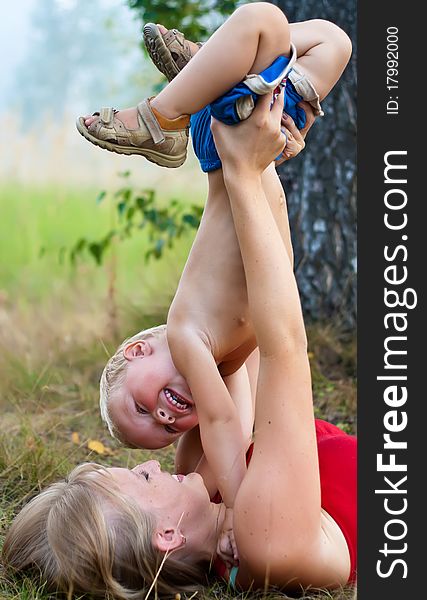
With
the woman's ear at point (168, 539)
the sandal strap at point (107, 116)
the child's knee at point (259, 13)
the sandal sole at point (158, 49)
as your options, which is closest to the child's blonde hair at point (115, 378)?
the woman's ear at point (168, 539)

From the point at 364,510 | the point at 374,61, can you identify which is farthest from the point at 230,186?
the point at 364,510

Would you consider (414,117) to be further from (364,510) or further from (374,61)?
(364,510)

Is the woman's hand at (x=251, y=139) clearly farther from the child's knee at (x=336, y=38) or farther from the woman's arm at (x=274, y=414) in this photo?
the child's knee at (x=336, y=38)

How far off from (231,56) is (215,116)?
0.53ft

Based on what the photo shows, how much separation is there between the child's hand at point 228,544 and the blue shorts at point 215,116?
0.87 metres

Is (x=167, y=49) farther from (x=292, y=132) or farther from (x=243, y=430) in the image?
(x=243, y=430)

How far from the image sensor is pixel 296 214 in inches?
161

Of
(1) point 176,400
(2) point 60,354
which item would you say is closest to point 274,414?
A: (1) point 176,400

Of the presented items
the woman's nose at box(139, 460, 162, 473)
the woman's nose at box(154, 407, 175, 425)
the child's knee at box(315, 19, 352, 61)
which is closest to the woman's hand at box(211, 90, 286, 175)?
the child's knee at box(315, 19, 352, 61)

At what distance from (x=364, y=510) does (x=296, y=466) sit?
0.27 m

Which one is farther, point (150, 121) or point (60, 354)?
point (60, 354)

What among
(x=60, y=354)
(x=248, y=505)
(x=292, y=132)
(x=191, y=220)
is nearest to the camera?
(x=248, y=505)

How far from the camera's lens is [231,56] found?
2.04 metres

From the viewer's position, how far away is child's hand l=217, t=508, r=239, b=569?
2.17 metres
